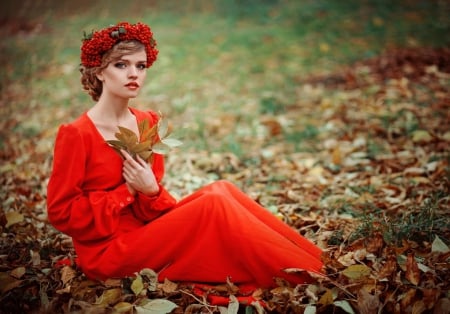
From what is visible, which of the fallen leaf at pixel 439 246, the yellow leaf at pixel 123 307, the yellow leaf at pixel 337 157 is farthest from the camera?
the yellow leaf at pixel 337 157

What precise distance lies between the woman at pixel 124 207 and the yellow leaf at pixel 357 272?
0.15 meters

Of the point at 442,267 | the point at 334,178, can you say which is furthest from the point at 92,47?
the point at 334,178

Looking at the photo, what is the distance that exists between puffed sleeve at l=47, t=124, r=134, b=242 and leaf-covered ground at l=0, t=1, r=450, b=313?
1.18ft

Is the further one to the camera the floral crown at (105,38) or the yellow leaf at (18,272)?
the yellow leaf at (18,272)

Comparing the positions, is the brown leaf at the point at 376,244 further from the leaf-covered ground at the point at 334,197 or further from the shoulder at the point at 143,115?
the shoulder at the point at 143,115

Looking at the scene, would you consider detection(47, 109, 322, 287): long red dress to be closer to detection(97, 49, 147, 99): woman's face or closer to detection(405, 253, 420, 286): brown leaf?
detection(97, 49, 147, 99): woman's face

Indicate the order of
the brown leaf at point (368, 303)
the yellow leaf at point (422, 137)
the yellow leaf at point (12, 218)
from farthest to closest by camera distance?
the yellow leaf at point (422, 137) → the yellow leaf at point (12, 218) → the brown leaf at point (368, 303)

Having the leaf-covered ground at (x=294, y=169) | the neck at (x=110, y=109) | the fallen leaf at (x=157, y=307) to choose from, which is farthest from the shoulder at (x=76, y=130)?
the fallen leaf at (x=157, y=307)

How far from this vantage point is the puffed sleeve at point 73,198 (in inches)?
80.0

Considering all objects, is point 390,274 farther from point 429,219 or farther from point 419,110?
point 419,110

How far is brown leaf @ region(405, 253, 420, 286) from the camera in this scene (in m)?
2.02

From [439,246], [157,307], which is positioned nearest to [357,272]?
[439,246]

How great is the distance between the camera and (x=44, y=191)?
3.71 m

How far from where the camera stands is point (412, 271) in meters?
2.05
